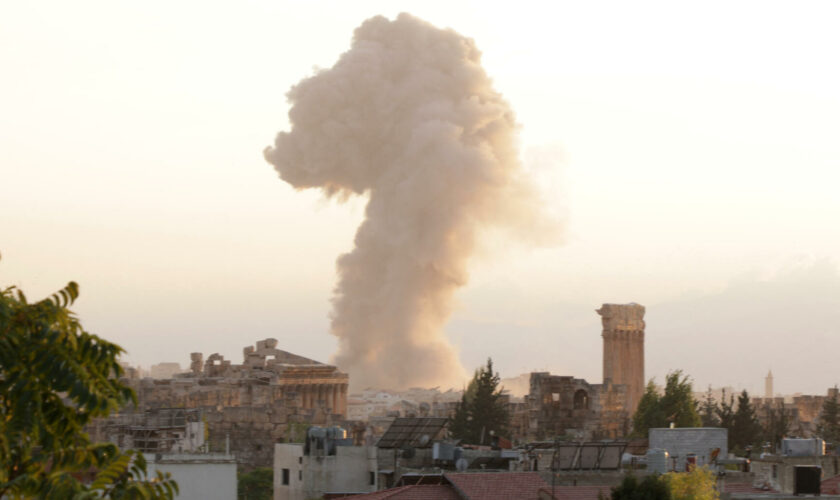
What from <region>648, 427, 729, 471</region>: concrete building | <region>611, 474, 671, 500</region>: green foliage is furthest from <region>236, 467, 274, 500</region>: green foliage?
<region>611, 474, 671, 500</region>: green foliage

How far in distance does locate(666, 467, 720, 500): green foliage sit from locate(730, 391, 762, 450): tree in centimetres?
2838

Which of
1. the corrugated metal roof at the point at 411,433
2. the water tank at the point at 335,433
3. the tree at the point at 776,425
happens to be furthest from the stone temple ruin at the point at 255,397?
the tree at the point at 776,425

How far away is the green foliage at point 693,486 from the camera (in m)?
32.3

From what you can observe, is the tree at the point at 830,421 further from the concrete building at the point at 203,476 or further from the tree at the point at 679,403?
the concrete building at the point at 203,476

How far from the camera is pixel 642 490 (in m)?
→ 31.3

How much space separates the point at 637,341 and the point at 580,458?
148 ft

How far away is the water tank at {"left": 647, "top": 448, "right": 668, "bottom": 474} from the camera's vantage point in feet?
126

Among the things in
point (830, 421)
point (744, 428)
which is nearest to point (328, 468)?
point (744, 428)

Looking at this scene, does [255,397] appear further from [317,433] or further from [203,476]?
[203,476]

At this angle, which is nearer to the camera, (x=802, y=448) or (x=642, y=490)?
(x=642, y=490)

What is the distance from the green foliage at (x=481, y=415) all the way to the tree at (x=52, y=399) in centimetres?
4811

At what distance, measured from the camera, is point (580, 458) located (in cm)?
3750

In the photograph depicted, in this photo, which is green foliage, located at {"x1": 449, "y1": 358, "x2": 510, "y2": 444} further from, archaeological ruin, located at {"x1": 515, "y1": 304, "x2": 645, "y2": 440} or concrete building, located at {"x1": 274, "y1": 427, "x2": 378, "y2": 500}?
concrete building, located at {"x1": 274, "y1": 427, "x2": 378, "y2": 500}

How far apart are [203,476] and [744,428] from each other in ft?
95.0
